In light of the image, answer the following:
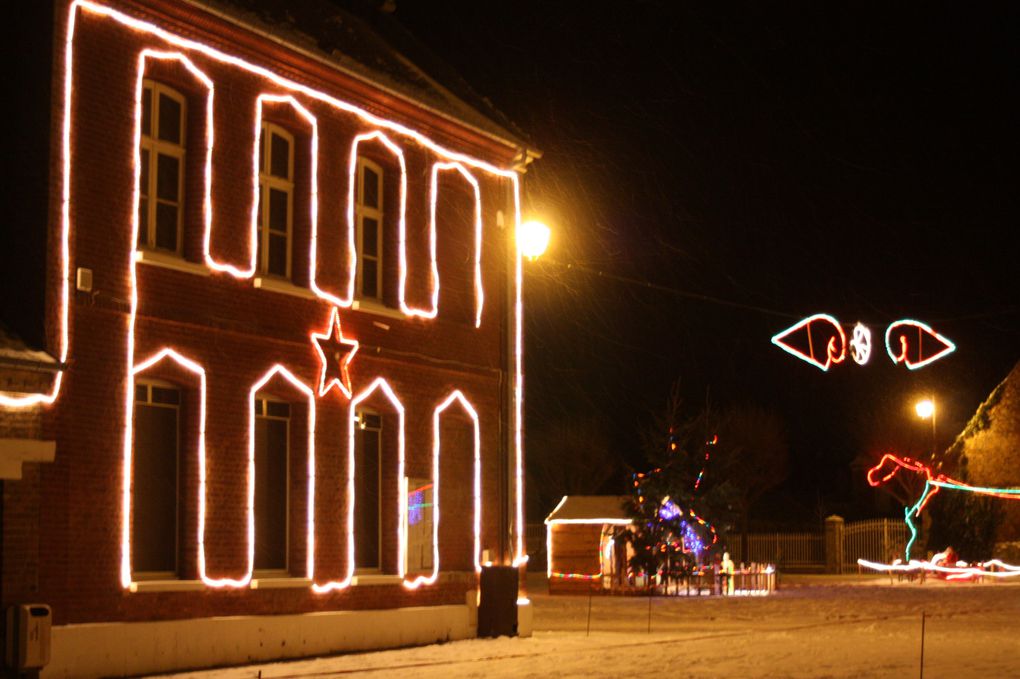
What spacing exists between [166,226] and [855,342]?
12.5 metres

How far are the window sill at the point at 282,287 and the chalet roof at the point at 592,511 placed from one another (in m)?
18.4

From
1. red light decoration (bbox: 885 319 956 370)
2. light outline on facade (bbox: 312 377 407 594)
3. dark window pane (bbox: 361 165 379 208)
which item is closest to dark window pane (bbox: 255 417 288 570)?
light outline on facade (bbox: 312 377 407 594)

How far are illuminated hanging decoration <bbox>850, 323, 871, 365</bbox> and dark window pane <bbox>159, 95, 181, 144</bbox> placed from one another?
40.6 feet

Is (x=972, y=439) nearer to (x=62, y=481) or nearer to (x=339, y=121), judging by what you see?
(x=339, y=121)

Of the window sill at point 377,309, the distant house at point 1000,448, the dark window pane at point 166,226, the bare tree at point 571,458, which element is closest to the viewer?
the dark window pane at point 166,226

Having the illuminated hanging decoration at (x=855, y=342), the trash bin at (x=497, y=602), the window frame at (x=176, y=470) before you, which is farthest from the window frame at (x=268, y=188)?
the illuminated hanging decoration at (x=855, y=342)

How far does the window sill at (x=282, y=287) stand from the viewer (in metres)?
17.4

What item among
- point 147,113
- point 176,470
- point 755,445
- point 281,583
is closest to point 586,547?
point 281,583

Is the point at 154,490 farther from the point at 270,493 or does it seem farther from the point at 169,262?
the point at 169,262

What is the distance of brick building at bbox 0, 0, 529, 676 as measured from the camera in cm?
1483

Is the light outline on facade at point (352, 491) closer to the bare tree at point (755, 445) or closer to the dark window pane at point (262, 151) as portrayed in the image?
the dark window pane at point (262, 151)

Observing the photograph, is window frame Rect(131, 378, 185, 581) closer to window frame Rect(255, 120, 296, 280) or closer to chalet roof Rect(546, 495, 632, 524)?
window frame Rect(255, 120, 296, 280)

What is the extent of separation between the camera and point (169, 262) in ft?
53.0

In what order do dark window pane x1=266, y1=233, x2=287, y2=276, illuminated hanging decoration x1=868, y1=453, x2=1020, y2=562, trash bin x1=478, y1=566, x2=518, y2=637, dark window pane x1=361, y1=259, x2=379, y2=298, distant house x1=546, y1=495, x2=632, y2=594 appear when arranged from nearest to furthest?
dark window pane x1=266, y1=233, x2=287, y2=276, dark window pane x1=361, y1=259, x2=379, y2=298, trash bin x1=478, y1=566, x2=518, y2=637, distant house x1=546, y1=495, x2=632, y2=594, illuminated hanging decoration x1=868, y1=453, x2=1020, y2=562
